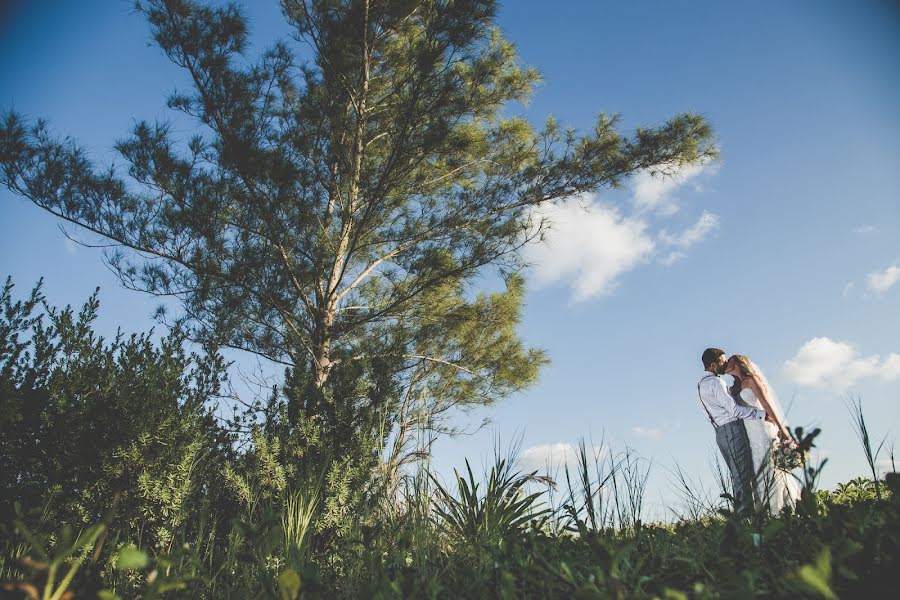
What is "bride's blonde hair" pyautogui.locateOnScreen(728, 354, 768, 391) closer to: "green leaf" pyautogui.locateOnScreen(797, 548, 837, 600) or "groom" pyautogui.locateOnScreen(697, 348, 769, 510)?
"groom" pyautogui.locateOnScreen(697, 348, 769, 510)

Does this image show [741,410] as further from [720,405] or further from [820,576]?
[820,576]

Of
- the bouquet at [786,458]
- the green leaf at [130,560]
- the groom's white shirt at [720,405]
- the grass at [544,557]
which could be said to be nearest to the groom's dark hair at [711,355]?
the groom's white shirt at [720,405]

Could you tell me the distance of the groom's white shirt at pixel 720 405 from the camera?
3898mm

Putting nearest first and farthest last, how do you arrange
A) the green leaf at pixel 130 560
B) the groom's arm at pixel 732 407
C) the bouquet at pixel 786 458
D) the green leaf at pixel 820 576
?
the green leaf at pixel 820 576, the green leaf at pixel 130 560, the bouquet at pixel 786 458, the groom's arm at pixel 732 407

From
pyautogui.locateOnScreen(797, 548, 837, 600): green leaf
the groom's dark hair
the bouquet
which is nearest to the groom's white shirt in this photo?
the groom's dark hair

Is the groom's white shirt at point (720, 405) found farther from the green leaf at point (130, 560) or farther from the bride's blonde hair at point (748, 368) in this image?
the green leaf at point (130, 560)

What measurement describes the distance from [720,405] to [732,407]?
8 centimetres

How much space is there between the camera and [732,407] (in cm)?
395

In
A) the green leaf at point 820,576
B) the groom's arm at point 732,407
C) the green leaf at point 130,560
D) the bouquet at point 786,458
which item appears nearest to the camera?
the green leaf at point 820,576

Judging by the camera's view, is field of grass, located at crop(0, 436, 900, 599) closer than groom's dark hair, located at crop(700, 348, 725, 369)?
Yes

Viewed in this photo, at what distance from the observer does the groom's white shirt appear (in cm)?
390

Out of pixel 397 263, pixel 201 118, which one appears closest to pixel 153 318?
pixel 201 118

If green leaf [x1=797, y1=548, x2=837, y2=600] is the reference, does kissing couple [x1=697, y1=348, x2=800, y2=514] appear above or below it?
above

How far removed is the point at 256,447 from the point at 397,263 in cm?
322
